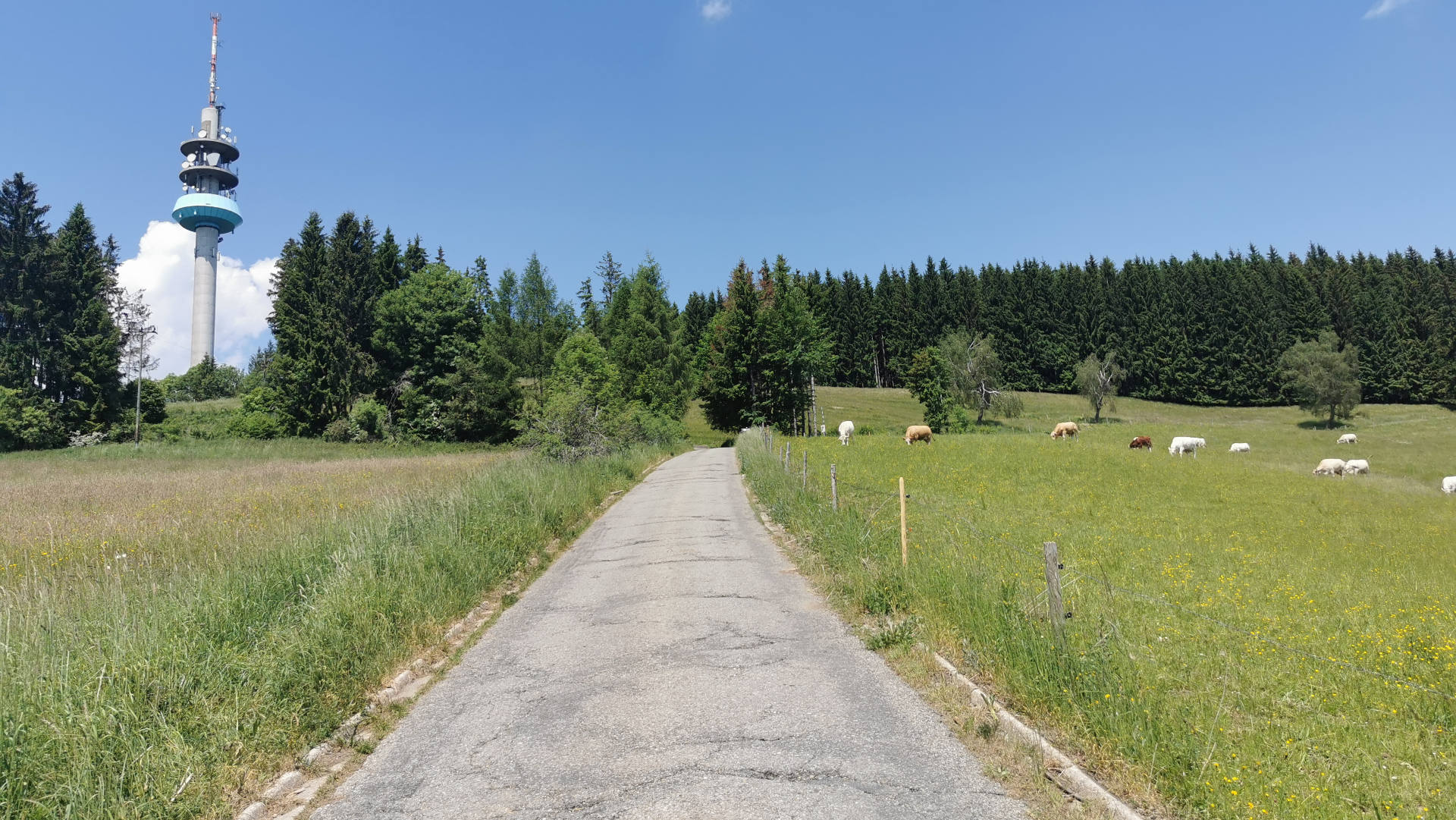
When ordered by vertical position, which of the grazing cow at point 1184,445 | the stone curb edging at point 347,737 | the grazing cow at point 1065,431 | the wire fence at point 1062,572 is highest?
the grazing cow at point 1065,431

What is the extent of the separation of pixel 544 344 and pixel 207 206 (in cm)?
6595

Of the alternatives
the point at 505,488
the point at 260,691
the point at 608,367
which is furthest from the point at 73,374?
the point at 260,691

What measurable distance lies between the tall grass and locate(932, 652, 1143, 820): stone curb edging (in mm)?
5686

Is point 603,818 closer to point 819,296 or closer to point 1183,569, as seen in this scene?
point 1183,569

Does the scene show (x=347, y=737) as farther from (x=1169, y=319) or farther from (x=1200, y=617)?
(x=1169, y=319)

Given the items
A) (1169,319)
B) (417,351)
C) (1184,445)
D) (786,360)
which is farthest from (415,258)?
(1169,319)

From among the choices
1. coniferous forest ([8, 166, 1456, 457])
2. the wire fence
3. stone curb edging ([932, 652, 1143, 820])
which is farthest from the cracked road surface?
coniferous forest ([8, 166, 1456, 457])

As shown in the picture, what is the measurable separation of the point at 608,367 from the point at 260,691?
47.2 m

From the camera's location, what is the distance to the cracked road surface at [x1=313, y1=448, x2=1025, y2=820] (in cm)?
475

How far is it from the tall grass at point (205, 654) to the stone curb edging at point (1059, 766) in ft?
18.7

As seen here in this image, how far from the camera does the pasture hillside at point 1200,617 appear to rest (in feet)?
15.6

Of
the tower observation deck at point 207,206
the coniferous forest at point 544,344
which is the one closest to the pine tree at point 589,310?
the coniferous forest at point 544,344

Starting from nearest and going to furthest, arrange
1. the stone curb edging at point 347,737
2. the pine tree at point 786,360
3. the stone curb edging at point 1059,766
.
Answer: the stone curb edging at point 1059,766
the stone curb edging at point 347,737
the pine tree at point 786,360

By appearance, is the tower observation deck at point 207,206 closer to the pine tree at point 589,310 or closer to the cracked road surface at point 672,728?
the pine tree at point 589,310
